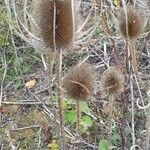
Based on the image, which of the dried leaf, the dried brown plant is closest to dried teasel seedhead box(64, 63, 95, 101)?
the dried brown plant

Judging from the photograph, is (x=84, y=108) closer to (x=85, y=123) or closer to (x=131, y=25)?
(x=85, y=123)

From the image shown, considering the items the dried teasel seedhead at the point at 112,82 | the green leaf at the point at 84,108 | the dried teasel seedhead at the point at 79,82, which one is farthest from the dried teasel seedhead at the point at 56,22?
the green leaf at the point at 84,108

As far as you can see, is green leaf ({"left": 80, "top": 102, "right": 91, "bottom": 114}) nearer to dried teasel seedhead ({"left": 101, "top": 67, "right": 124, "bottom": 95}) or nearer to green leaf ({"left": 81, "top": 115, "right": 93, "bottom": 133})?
green leaf ({"left": 81, "top": 115, "right": 93, "bottom": 133})

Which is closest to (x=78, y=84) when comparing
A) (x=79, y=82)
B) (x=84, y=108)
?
(x=79, y=82)

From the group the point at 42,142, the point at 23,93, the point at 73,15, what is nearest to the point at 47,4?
the point at 73,15

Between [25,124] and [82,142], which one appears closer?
[82,142]

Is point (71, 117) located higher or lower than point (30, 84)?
lower

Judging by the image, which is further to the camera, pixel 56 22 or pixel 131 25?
pixel 131 25

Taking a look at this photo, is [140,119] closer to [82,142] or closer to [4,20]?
[82,142]
